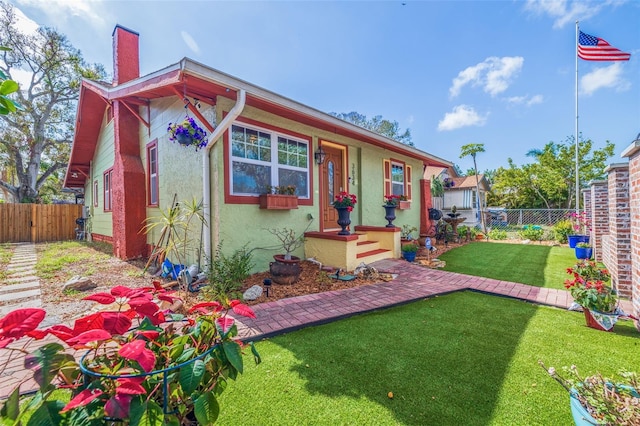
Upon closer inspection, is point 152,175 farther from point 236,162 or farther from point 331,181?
point 331,181

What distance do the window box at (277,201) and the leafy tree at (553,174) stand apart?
895 inches

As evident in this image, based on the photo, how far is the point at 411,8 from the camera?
711cm

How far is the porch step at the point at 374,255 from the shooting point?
617 cm

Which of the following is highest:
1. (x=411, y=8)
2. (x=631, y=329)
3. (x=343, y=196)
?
(x=411, y=8)

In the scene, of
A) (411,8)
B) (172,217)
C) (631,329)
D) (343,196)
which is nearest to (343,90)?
(411,8)

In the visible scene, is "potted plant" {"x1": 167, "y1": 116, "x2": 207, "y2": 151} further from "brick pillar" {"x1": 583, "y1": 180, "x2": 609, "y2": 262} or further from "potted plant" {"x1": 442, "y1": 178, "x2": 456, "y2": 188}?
"potted plant" {"x1": 442, "y1": 178, "x2": 456, "y2": 188}

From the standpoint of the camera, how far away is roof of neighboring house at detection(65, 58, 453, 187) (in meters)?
3.91

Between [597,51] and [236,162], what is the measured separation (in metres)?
11.3

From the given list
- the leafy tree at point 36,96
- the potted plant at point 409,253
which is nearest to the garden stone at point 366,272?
the potted plant at point 409,253

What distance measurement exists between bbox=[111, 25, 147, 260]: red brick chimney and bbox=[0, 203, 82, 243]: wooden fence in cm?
847

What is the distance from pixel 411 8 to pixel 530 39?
4.55 metres

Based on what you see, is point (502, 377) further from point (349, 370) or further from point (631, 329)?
point (631, 329)

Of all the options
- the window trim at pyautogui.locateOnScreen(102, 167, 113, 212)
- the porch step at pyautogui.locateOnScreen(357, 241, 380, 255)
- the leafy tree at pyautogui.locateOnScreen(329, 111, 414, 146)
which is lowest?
the porch step at pyautogui.locateOnScreen(357, 241, 380, 255)

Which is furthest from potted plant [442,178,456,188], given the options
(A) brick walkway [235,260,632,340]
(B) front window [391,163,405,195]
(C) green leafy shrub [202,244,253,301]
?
(C) green leafy shrub [202,244,253,301]
